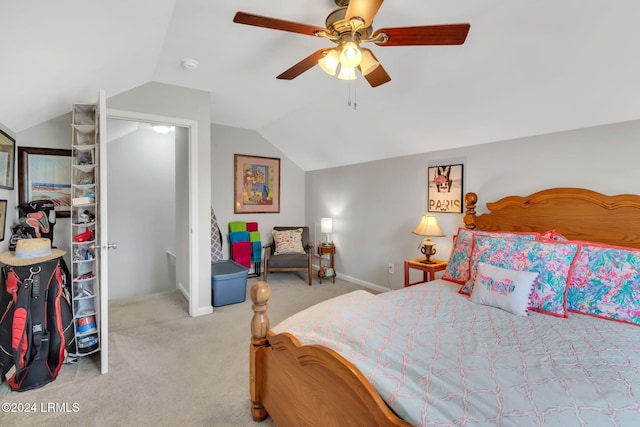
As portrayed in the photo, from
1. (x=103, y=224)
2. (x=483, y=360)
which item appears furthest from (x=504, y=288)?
(x=103, y=224)

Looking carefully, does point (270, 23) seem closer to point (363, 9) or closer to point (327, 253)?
point (363, 9)

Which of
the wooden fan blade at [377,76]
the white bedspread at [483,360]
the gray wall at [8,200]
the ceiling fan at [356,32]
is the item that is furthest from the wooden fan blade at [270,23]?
the gray wall at [8,200]

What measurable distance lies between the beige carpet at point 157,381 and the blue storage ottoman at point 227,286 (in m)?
0.23

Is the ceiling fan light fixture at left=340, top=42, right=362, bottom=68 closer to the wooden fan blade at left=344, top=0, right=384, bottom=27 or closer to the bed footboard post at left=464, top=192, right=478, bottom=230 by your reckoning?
the wooden fan blade at left=344, top=0, right=384, bottom=27

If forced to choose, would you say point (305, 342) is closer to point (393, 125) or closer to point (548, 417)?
point (548, 417)

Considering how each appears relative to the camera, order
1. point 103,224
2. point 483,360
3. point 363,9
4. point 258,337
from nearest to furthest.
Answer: point 483,360 < point 363,9 < point 258,337 < point 103,224

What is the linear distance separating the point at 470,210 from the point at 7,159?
3846 mm

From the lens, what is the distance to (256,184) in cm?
491

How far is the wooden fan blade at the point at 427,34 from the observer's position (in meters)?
1.48

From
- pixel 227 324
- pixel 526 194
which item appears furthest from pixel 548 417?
pixel 227 324

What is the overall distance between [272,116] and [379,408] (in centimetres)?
Answer: 387

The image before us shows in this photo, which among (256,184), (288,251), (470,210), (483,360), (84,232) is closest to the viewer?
(483,360)

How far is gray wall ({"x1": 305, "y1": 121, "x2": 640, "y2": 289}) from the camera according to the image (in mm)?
2213

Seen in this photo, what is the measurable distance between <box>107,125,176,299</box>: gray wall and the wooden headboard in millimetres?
4328
